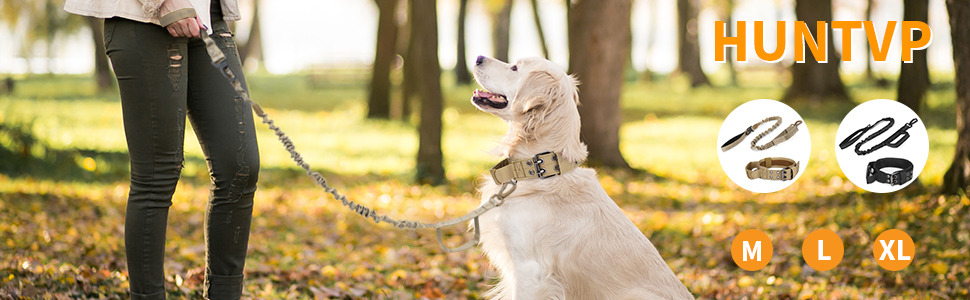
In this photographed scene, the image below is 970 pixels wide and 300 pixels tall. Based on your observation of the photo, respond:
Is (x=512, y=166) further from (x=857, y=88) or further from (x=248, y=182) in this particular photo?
(x=857, y=88)

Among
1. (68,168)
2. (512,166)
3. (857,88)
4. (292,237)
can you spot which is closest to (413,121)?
(68,168)

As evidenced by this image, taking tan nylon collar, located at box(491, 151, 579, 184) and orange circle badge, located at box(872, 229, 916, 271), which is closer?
tan nylon collar, located at box(491, 151, 579, 184)

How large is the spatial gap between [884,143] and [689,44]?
22877 millimetres

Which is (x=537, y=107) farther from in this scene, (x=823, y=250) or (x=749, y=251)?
(x=823, y=250)

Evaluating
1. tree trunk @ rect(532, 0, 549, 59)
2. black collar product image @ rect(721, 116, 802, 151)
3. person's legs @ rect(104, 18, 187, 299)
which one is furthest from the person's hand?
tree trunk @ rect(532, 0, 549, 59)

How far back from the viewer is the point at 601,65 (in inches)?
393

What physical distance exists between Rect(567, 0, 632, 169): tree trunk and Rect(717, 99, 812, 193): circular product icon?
3.20 m

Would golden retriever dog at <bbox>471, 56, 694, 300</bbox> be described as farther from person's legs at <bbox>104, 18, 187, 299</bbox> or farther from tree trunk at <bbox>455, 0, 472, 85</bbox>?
tree trunk at <bbox>455, 0, 472, 85</bbox>

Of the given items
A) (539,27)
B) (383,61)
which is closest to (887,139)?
(383,61)

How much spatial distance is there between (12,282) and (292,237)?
2.83 meters

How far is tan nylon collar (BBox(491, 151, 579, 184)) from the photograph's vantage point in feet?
10.9

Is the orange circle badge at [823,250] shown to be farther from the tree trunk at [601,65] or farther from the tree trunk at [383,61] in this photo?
the tree trunk at [383,61]

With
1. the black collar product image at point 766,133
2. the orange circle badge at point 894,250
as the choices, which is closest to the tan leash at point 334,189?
the orange circle badge at point 894,250

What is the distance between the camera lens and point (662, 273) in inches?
126
